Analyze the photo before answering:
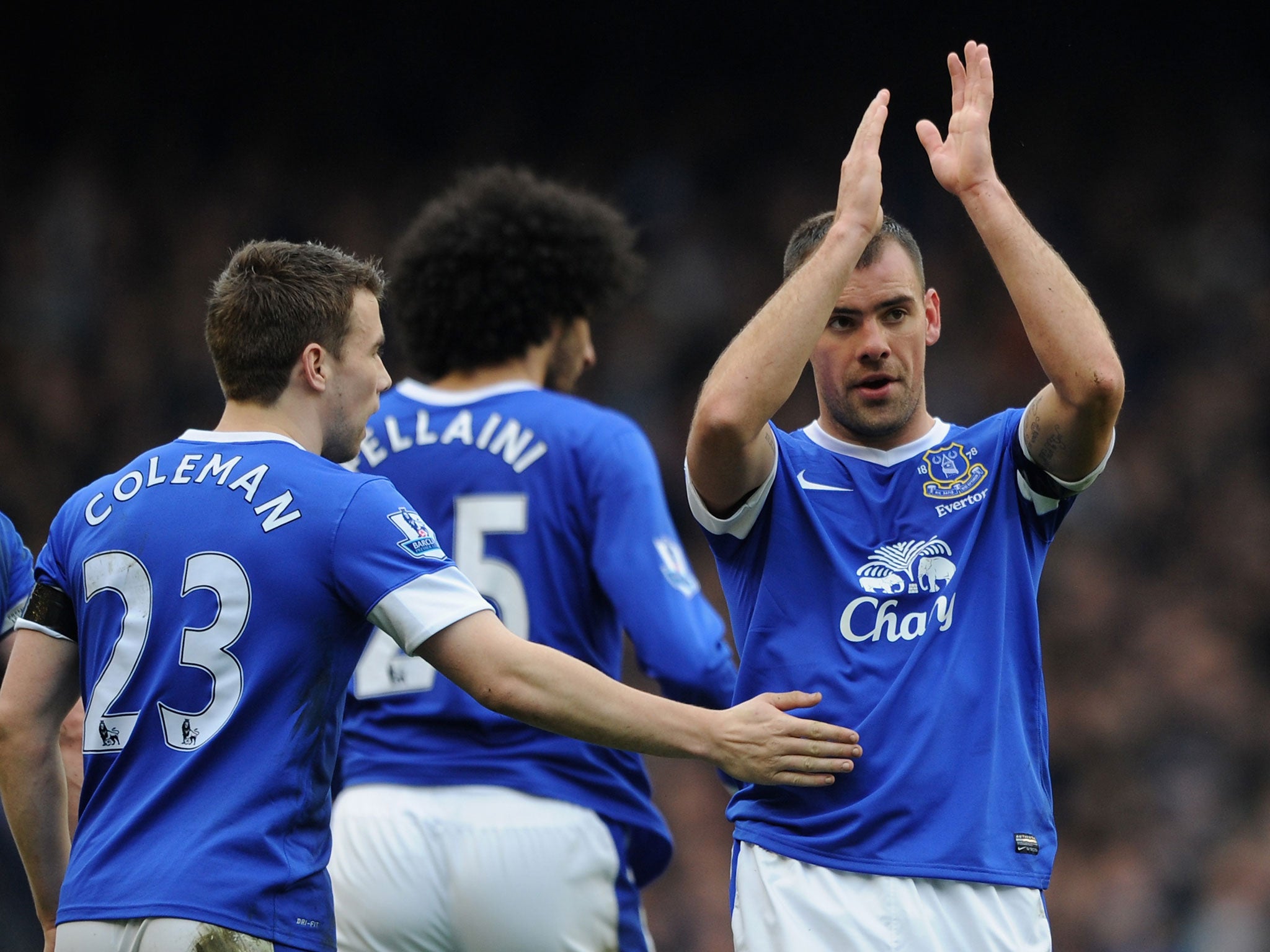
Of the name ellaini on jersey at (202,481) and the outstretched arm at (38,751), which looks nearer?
the name ellaini on jersey at (202,481)

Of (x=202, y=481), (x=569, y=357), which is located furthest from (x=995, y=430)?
(x=569, y=357)

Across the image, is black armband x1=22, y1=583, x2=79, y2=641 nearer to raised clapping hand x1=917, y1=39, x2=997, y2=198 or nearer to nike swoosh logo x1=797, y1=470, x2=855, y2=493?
nike swoosh logo x1=797, y1=470, x2=855, y2=493

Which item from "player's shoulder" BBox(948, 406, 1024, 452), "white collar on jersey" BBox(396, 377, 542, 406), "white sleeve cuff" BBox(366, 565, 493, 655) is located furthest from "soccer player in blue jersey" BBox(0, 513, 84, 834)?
"player's shoulder" BBox(948, 406, 1024, 452)

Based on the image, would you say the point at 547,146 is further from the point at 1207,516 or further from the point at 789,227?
the point at 1207,516

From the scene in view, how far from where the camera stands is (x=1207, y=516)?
10.6 m

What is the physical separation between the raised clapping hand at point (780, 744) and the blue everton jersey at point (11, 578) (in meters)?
1.72

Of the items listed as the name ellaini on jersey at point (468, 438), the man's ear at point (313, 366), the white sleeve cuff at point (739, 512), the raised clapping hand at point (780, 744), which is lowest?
the raised clapping hand at point (780, 744)

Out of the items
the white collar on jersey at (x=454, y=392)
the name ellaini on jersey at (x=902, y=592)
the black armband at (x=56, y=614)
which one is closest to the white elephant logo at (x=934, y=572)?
the name ellaini on jersey at (x=902, y=592)

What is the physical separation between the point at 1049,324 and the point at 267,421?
168 centimetres

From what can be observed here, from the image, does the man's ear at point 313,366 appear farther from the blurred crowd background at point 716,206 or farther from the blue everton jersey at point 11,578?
the blurred crowd background at point 716,206

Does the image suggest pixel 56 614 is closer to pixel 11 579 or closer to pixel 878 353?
pixel 11 579

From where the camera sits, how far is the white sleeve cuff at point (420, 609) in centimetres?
284

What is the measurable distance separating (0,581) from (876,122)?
2.30 m

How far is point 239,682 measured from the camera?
2.80m
